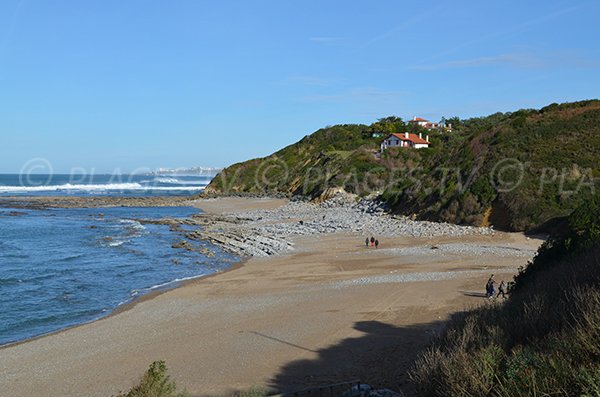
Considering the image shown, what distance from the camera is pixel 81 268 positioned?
28.2 metres

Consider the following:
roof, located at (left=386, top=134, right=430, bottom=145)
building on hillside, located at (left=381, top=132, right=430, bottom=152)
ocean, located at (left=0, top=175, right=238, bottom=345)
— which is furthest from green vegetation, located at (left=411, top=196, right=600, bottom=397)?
roof, located at (left=386, top=134, right=430, bottom=145)

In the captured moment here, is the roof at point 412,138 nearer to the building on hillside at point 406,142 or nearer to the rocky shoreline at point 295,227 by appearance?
the building on hillside at point 406,142

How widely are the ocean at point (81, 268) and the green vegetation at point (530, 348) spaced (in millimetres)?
13693

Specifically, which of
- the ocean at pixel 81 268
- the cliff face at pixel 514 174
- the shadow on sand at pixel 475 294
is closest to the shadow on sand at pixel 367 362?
the shadow on sand at pixel 475 294

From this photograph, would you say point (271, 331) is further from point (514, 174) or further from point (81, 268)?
point (514, 174)

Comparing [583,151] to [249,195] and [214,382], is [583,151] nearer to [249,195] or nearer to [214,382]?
[214,382]

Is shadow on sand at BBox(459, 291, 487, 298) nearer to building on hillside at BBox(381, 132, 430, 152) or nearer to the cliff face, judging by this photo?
the cliff face

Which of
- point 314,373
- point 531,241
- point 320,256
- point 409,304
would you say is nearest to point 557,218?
point 531,241

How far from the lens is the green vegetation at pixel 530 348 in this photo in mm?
6387

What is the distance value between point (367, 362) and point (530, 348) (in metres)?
5.96

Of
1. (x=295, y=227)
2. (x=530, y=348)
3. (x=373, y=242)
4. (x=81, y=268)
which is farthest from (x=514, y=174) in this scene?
(x=530, y=348)

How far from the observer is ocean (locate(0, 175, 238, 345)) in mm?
19656

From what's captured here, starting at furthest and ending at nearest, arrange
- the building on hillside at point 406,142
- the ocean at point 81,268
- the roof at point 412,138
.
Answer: the roof at point 412,138
the building on hillside at point 406,142
the ocean at point 81,268

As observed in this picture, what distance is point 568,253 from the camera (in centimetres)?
1378
